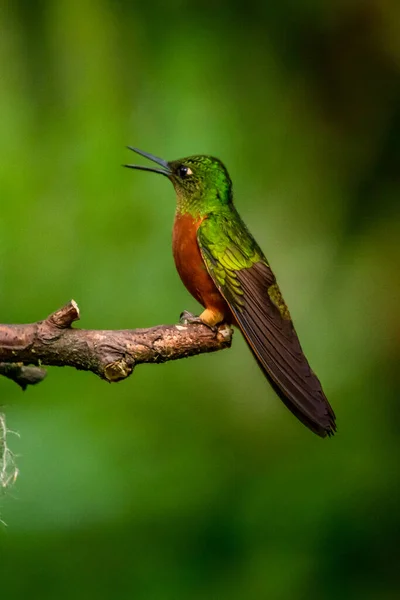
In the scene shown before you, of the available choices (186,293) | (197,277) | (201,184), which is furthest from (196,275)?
(186,293)

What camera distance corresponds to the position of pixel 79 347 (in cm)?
279

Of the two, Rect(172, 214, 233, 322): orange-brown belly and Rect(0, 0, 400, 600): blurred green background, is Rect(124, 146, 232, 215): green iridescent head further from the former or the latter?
Rect(0, 0, 400, 600): blurred green background

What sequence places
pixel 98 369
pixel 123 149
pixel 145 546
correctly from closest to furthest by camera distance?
pixel 98 369, pixel 145 546, pixel 123 149

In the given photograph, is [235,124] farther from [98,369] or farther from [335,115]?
[98,369]

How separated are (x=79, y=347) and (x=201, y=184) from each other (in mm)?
943

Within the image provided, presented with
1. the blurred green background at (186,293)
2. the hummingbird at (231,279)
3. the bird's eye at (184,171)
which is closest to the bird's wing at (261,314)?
the hummingbird at (231,279)

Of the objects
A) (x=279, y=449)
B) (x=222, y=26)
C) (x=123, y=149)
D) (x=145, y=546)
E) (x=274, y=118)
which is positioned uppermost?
(x=222, y=26)

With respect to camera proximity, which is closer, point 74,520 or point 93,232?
point 74,520

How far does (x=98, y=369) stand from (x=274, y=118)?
1.76 meters

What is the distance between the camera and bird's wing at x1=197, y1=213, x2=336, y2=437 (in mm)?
2779

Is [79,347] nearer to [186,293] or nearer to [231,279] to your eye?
[231,279]

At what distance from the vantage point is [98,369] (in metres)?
2.76

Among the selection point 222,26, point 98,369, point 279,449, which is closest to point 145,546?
point 279,449

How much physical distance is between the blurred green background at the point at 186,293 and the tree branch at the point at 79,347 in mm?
980
